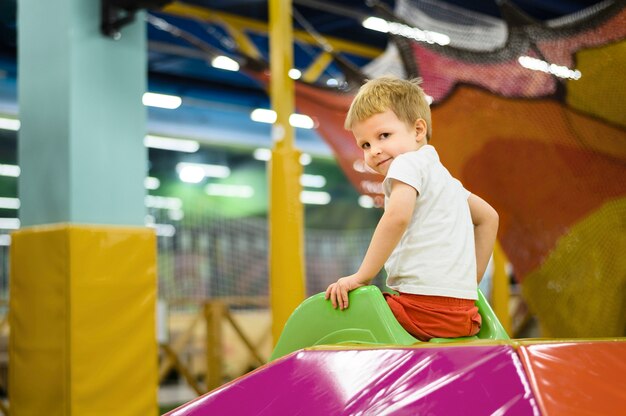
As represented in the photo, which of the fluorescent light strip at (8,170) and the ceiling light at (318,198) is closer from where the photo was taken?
the fluorescent light strip at (8,170)

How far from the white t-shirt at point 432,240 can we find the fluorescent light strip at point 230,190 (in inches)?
407

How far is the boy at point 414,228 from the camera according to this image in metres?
1.58

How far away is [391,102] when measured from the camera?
5.52 feet

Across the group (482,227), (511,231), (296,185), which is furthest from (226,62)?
(482,227)

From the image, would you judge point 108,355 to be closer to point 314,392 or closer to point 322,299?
point 322,299

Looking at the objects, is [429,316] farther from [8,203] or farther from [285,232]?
[8,203]

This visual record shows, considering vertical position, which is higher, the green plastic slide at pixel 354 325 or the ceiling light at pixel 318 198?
the ceiling light at pixel 318 198

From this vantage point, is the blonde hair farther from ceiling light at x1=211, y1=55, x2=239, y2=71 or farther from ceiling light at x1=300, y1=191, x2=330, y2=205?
ceiling light at x1=300, y1=191, x2=330, y2=205

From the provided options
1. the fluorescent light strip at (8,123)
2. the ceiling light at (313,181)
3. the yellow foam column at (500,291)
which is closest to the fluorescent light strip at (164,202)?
the fluorescent light strip at (8,123)

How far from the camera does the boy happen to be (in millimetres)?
1580

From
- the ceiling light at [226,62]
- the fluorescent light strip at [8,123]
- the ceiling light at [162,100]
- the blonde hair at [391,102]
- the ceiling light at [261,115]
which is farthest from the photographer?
the ceiling light at [261,115]

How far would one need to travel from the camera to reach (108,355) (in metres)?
3.51

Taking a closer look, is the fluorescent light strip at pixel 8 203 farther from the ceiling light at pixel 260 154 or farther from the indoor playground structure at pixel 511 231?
the indoor playground structure at pixel 511 231

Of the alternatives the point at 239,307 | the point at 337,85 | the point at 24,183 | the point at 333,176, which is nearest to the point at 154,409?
the point at 24,183
